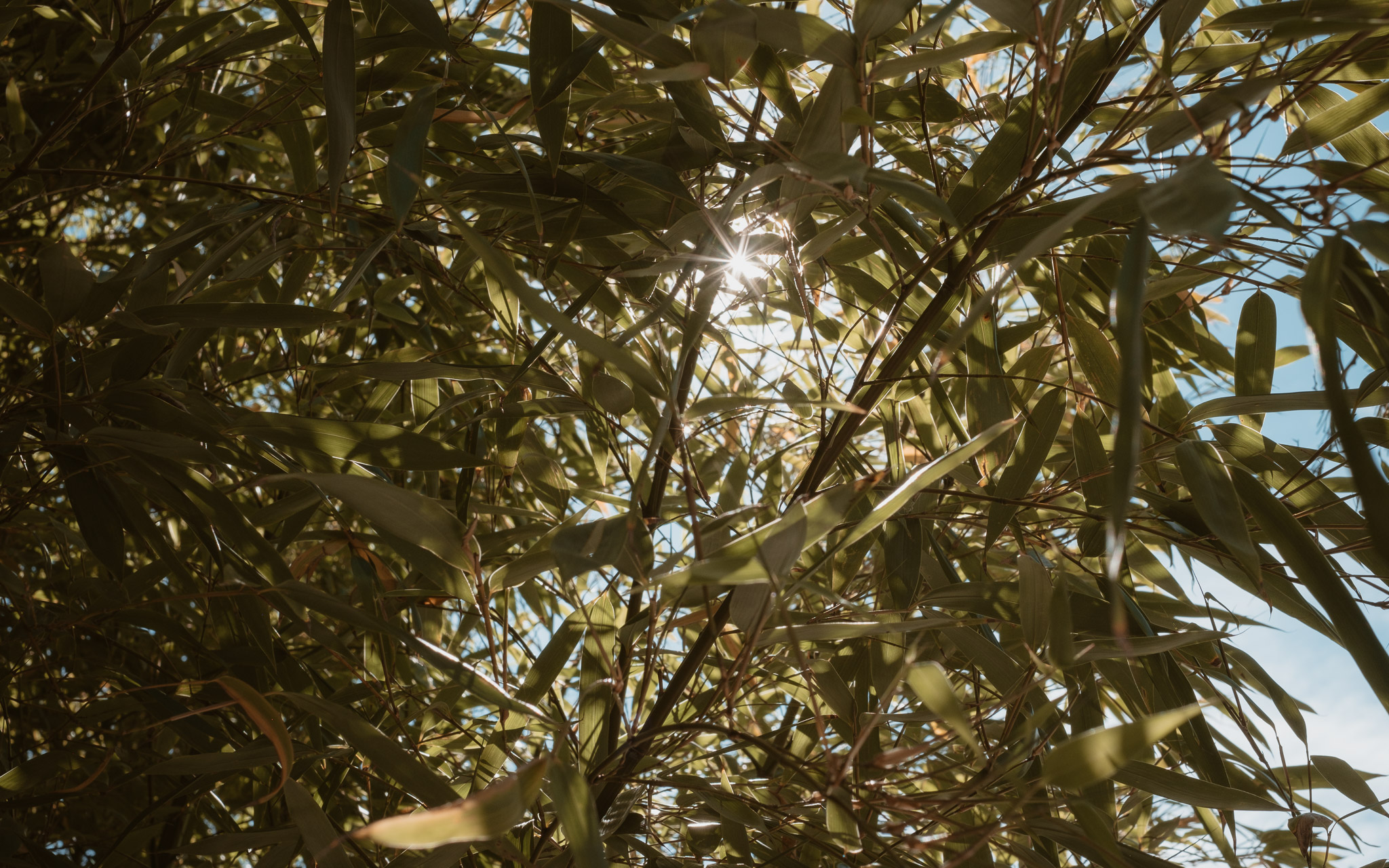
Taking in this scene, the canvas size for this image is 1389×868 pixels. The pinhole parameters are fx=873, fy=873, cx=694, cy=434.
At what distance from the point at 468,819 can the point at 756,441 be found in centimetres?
31

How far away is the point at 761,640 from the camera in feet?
1.64

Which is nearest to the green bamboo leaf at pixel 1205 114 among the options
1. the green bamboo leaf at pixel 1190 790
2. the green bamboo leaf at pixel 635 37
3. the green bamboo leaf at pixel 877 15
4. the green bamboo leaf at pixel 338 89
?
the green bamboo leaf at pixel 877 15

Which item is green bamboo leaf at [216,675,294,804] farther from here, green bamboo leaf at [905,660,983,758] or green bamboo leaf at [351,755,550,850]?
green bamboo leaf at [905,660,983,758]

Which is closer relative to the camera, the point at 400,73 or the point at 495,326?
the point at 400,73

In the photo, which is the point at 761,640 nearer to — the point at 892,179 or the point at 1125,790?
the point at 892,179

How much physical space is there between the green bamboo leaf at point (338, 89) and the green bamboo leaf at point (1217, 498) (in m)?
0.52

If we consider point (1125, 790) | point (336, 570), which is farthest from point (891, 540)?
point (336, 570)

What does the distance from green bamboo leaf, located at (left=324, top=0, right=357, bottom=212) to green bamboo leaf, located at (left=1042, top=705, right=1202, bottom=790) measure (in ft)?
1.57

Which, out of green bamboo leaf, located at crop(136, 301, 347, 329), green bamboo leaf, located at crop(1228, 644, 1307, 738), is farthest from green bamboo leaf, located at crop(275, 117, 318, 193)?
green bamboo leaf, located at crop(1228, 644, 1307, 738)

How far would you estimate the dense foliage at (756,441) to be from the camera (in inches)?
15.8

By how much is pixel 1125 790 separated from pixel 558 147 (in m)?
0.81

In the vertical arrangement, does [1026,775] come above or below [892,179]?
below

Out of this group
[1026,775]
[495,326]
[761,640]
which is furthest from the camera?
[495,326]

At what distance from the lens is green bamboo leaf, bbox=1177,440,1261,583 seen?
0.47 meters
